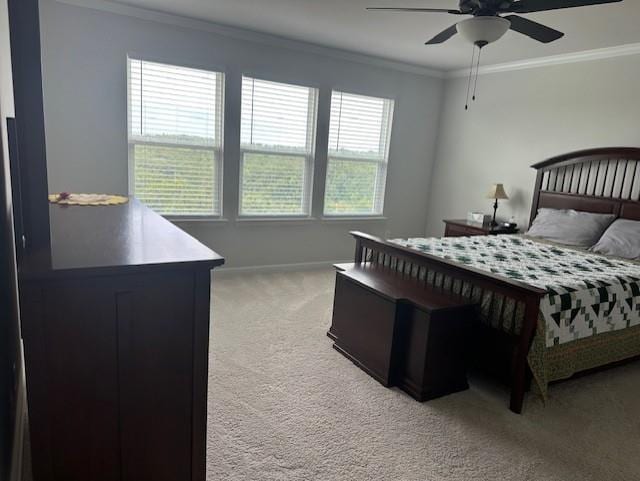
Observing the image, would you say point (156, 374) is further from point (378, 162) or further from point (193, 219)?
point (378, 162)

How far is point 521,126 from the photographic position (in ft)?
15.9

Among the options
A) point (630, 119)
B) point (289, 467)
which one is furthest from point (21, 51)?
point (630, 119)

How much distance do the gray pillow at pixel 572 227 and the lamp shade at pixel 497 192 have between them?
1.80ft

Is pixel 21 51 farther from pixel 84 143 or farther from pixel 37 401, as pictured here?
pixel 84 143

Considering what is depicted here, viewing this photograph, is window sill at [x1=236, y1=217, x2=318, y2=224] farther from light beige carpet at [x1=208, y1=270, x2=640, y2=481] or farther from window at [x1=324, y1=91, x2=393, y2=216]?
light beige carpet at [x1=208, y1=270, x2=640, y2=481]

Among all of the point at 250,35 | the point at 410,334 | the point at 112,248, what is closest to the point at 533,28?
the point at 410,334

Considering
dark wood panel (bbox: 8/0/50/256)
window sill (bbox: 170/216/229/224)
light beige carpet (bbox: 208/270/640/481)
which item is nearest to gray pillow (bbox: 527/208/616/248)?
light beige carpet (bbox: 208/270/640/481)

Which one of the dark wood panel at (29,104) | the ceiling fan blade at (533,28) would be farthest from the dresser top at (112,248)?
the ceiling fan blade at (533,28)

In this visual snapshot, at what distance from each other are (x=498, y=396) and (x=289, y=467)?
4.59 feet

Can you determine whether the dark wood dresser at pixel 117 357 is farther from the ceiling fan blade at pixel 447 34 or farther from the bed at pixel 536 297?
the ceiling fan blade at pixel 447 34

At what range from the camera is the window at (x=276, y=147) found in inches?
180

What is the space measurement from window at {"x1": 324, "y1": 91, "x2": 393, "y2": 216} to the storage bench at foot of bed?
2.54m

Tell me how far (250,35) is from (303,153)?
4.35 ft

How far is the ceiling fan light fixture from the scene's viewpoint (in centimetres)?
234
